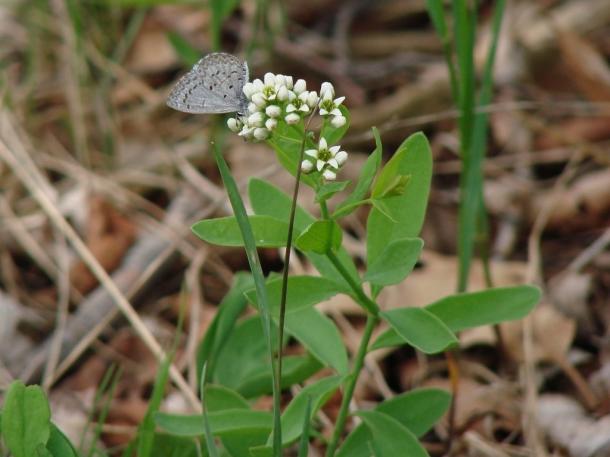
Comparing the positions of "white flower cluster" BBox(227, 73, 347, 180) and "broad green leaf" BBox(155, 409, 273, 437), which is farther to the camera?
"broad green leaf" BBox(155, 409, 273, 437)

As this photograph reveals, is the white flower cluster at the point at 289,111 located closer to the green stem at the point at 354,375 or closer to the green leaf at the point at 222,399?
the green stem at the point at 354,375

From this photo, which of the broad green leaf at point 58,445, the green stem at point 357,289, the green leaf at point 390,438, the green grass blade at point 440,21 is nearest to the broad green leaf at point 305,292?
the green stem at point 357,289

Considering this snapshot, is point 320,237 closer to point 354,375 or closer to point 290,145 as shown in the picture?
point 290,145

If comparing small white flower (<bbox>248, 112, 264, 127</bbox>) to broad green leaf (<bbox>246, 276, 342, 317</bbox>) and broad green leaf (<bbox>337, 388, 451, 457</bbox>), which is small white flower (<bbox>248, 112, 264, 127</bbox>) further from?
broad green leaf (<bbox>337, 388, 451, 457</bbox>)

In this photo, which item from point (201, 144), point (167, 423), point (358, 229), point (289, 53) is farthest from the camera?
point (289, 53)

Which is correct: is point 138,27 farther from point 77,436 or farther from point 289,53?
point 77,436

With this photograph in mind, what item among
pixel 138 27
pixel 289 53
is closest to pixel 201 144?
pixel 289 53

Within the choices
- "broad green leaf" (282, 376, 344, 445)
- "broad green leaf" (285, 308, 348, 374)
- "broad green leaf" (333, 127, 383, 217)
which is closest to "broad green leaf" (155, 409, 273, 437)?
"broad green leaf" (282, 376, 344, 445)
